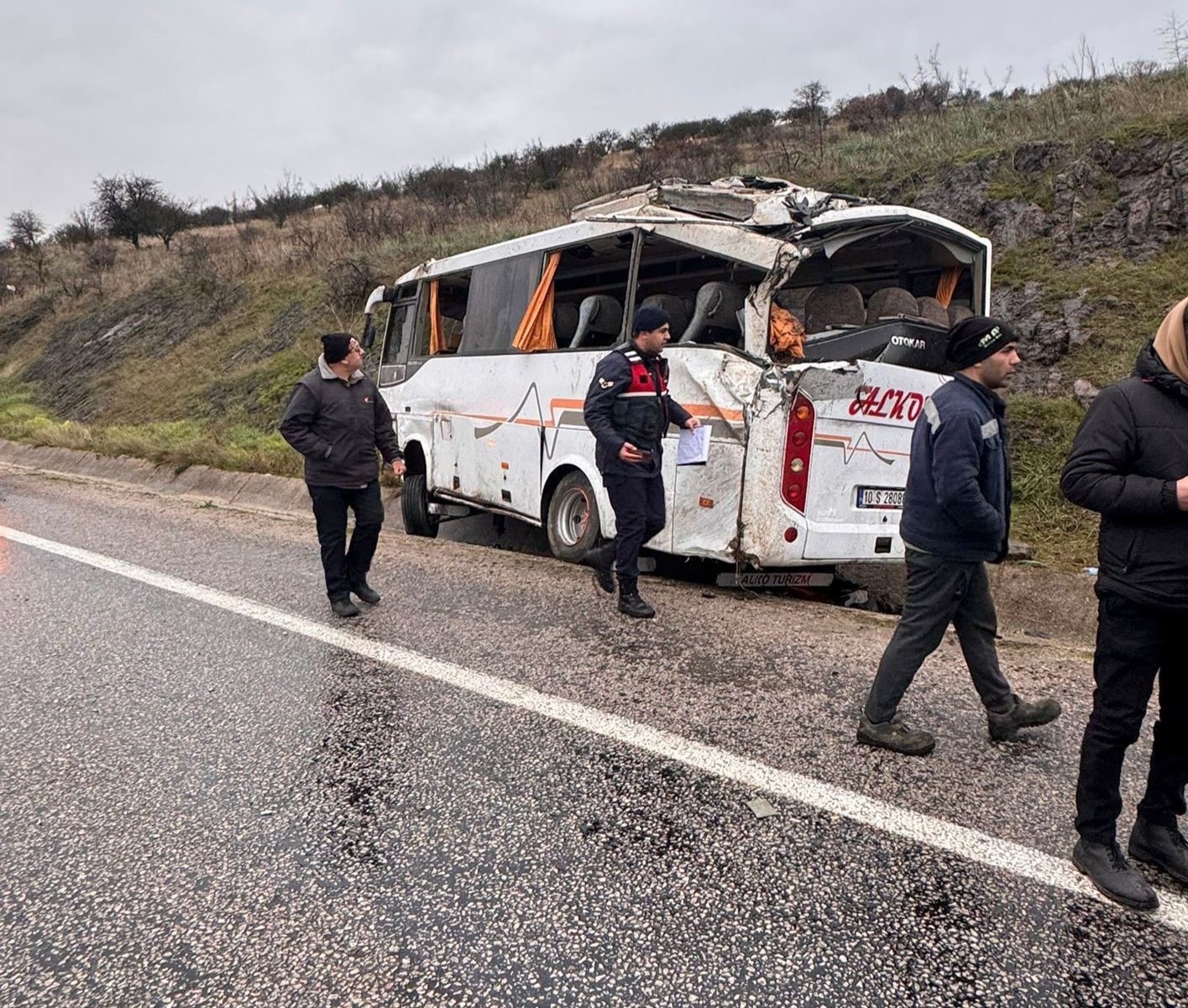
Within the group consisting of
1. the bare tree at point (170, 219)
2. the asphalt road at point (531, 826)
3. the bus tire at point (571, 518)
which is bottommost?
the asphalt road at point (531, 826)

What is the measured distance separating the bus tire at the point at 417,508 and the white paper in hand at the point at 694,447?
4259 millimetres

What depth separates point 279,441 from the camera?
1473cm

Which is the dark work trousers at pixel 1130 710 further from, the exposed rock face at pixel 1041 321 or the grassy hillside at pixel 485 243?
the exposed rock face at pixel 1041 321

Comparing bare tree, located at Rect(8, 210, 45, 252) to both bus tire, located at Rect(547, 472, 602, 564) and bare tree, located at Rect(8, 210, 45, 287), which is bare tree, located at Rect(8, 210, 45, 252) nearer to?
bare tree, located at Rect(8, 210, 45, 287)

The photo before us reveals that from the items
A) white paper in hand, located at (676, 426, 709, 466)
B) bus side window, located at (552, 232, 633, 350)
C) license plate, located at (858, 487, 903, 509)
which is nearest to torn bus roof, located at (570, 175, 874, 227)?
bus side window, located at (552, 232, 633, 350)

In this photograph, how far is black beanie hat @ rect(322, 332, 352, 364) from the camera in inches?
211

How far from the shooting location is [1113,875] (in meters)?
2.46

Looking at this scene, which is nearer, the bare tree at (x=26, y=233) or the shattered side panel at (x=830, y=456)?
the shattered side panel at (x=830, y=456)

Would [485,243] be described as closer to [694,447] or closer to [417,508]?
[417,508]

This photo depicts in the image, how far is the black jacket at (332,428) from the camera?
533 centimetres

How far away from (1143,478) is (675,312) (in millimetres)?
3966

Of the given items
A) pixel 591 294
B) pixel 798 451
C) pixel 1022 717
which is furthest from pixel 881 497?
pixel 591 294

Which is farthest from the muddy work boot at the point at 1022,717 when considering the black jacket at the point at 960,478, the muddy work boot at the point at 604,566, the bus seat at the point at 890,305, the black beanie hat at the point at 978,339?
the bus seat at the point at 890,305

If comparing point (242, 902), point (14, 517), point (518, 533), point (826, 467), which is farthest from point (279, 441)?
point (242, 902)
